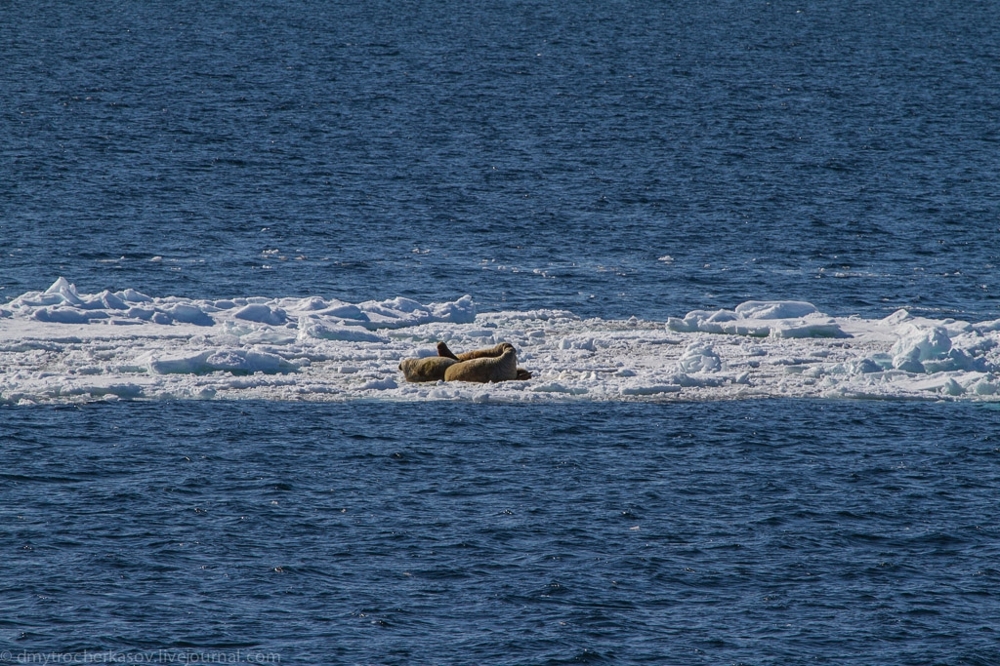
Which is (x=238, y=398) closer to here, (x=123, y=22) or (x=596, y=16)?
(x=123, y=22)

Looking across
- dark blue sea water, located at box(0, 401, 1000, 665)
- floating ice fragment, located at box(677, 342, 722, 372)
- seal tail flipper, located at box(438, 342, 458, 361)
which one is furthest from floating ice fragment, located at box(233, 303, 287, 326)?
floating ice fragment, located at box(677, 342, 722, 372)

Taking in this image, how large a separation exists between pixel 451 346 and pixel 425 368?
10.9 feet

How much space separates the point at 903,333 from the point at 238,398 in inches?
663

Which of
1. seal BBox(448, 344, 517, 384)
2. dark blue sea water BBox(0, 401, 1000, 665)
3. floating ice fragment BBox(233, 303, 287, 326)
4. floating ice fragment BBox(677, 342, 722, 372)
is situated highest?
floating ice fragment BBox(233, 303, 287, 326)

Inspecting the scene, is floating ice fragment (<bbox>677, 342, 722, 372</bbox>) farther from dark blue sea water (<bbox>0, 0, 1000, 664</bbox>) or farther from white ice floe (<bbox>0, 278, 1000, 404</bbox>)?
dark blue sea water (<bbox>0, 0, 1000, 664</bbox>)

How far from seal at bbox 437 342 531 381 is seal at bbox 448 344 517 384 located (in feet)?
0.45

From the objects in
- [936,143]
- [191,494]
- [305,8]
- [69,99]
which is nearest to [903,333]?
[191,494]

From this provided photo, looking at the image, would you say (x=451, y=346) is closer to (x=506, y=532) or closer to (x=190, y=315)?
(x=190, y=315)

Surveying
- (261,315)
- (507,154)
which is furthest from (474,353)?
(507,154)

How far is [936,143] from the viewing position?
70438 millimetres

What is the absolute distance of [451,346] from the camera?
33.6 meters

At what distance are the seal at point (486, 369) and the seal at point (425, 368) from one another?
0.14m

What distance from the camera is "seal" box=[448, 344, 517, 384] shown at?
98.5ft

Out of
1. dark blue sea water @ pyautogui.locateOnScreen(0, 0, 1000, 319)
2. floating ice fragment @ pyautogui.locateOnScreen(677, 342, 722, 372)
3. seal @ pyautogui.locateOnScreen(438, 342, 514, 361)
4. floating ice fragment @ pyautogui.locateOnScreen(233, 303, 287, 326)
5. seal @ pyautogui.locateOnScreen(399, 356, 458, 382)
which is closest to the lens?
seal @ pyautogui.locateOnScreen(399, 356, 458, 382)
